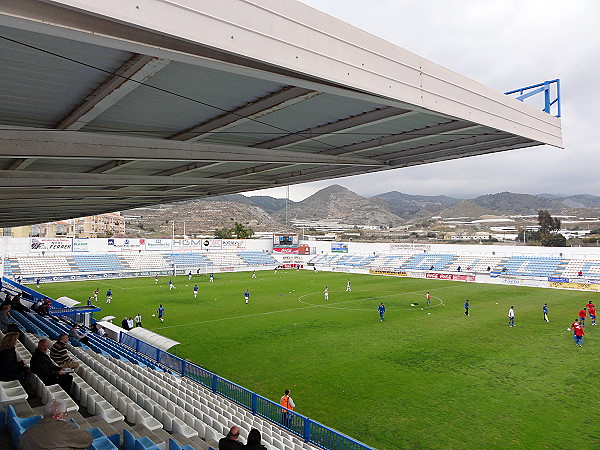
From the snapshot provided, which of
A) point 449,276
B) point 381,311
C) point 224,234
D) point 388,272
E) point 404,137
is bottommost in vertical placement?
point 388,272

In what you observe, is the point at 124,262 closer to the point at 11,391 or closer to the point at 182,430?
the point at 11,391

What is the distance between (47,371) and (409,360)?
522 inches

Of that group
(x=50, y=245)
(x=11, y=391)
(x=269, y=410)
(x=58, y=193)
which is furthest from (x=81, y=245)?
(x=11, y=391)

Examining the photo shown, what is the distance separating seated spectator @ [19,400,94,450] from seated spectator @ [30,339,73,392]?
354 cm

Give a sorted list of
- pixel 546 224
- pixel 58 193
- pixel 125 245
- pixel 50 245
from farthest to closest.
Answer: pixel 546 224
pixel 125 245
pixel 50 245
pixel 58 193

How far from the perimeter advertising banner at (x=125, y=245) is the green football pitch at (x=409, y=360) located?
2115cm

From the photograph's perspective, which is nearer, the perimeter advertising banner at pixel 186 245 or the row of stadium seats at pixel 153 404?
the row of stadium seats at pixel 153 404

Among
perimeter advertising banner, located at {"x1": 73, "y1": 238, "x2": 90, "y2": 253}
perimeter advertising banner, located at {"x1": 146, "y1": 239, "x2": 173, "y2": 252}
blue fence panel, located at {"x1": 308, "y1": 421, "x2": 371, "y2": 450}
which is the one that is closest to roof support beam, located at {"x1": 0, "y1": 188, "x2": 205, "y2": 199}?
blue fence panel, located at {"x1": 308, "y1": 421, "x2": 371, "y2": 450}

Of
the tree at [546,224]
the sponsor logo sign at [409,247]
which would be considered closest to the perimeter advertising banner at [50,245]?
the sponsor logo sign at [409,247]

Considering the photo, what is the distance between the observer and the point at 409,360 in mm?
17000

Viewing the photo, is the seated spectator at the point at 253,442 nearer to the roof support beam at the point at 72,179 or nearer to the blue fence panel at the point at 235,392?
the blue fence panel at the point at 235,392

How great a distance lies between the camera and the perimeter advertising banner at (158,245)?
2334 inches

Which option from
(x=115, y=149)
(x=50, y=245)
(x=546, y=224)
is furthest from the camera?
(x=546, y=224)

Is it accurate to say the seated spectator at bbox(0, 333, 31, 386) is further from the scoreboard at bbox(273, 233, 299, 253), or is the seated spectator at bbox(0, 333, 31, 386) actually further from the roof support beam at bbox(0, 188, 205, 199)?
the scoreboard at bbox(273, 233, 299, 253)
